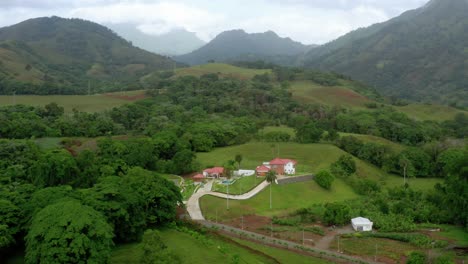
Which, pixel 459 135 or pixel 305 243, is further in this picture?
pixel 459 135

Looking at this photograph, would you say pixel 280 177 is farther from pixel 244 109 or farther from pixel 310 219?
pixel 244 109

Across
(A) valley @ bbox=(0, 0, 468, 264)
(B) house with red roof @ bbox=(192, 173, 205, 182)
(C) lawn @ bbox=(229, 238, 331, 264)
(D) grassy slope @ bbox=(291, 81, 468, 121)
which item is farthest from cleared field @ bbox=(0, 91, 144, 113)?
(C) lawn @ bbox=(229, 238, 331, 264)

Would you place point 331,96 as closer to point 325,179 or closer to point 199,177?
point 325,179

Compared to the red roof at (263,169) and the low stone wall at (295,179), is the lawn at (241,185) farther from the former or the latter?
the low stone wall at (295,179)

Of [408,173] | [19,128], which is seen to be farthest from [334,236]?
[19,128]

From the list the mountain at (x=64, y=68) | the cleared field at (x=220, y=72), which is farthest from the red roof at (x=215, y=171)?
the cleared field at (x=220, y=72)

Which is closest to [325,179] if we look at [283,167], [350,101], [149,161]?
[283,167]
